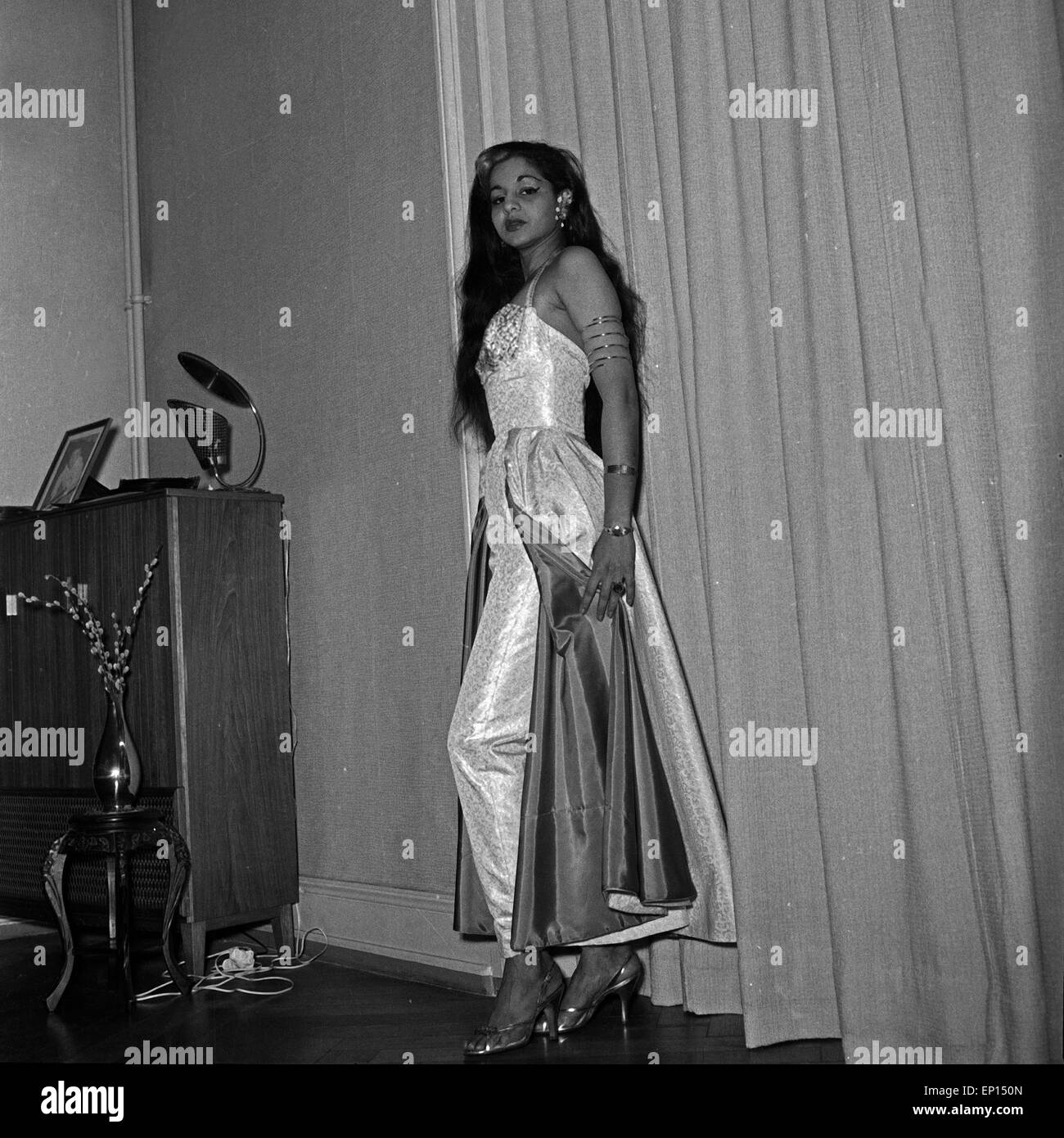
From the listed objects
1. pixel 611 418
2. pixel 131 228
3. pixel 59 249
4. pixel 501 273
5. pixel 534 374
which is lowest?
pixel 611 418

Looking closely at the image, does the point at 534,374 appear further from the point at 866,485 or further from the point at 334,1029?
the point at 334,1029

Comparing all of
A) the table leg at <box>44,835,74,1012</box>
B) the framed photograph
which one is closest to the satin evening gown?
the table leg at <box>44,835,74,1012</box>

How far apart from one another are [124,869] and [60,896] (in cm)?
15

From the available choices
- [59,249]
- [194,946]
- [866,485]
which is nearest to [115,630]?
[194,946]

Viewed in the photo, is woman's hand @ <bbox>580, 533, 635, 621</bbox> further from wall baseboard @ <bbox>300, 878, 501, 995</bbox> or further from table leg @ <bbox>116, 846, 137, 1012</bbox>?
table leg @ <bbox>116, 846, 137, 1012</bbox>

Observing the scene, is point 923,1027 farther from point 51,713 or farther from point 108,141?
point 108,141

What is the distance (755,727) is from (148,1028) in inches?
55.7

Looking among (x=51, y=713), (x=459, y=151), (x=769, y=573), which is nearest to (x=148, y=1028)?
(x=51, y=713)

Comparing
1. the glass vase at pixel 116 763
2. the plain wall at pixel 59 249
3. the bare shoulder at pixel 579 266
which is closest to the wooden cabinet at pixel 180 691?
the glass vase at pixel 116 763

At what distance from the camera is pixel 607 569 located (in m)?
2.28

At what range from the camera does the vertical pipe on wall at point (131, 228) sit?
425 cm

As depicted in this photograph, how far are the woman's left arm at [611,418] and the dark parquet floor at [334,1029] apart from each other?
0.79 metres

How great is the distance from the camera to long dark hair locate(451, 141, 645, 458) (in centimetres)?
253

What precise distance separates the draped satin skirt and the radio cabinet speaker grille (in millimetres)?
1070
